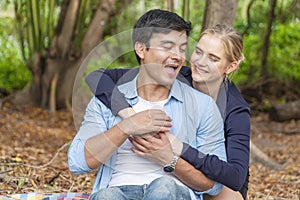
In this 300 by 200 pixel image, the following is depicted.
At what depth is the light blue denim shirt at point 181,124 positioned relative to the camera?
2611 mm

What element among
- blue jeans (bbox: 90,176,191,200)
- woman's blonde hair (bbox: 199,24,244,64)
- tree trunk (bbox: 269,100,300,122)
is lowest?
tree trunk (bbox: 269,100,300,122)

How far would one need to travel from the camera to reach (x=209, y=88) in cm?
287

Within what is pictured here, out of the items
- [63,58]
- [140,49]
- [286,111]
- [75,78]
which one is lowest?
[286,111]

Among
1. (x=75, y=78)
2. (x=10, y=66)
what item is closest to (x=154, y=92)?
(x=75, y=78)

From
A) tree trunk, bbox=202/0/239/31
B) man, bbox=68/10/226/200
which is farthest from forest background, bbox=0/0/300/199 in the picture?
man, bbox=68/10/226/200

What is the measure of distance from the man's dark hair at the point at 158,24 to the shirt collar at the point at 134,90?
0.21 m

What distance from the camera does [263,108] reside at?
30.6 ft

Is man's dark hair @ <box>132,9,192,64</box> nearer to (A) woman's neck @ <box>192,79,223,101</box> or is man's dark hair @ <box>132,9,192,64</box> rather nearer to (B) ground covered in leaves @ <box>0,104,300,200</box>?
(A) woman's neck @ <box>192,79,223,101</box>

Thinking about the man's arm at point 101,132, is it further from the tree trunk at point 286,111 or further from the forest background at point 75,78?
the tree trunk at point 286,111

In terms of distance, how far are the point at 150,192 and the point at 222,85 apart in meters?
0.72

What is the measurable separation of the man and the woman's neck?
0.15 meters

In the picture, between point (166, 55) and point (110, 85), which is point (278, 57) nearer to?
point (110, 85)

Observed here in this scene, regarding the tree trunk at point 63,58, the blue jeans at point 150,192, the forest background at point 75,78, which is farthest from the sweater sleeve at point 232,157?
the tree trunk at point 63,58

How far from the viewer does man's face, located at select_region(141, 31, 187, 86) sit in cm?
258
